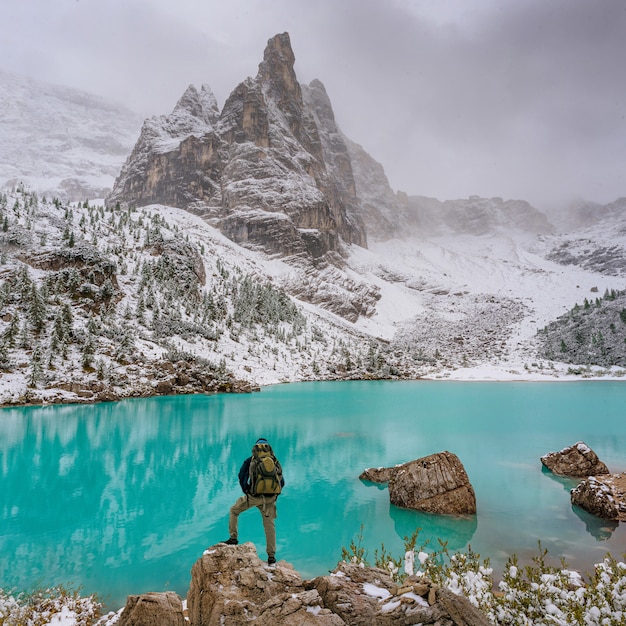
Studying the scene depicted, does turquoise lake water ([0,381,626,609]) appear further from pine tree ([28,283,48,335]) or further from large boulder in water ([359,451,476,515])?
pine tree ([28,283,48,335])

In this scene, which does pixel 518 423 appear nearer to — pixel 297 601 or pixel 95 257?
pixel 297 601

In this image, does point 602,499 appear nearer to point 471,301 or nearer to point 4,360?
point 4,360

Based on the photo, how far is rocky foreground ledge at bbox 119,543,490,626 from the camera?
12.4 ft

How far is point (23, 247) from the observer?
45.6 m

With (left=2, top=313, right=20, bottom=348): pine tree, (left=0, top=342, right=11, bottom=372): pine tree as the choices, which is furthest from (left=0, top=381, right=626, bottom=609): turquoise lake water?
(left=2, top=313, right=20, bottom=348): pine tree

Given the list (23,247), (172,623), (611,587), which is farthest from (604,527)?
(23,247)

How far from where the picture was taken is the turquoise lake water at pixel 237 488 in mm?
8906

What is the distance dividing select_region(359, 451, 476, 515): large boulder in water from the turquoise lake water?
16.3 inches

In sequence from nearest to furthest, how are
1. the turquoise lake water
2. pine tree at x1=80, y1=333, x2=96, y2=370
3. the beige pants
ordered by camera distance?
the beige pants
the turquoise lake water
pine tree at x1=80, y1=333, x2=96, y2=370

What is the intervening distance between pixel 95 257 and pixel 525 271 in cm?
15053

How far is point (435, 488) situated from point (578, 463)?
7278 millimetres

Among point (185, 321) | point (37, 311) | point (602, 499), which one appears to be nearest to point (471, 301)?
point (185, 321)

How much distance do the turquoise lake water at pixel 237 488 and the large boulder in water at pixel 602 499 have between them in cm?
39

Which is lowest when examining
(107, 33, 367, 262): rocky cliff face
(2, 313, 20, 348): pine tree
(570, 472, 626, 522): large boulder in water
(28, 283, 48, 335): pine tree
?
(570, 472, 626, 522): large boulder in water
